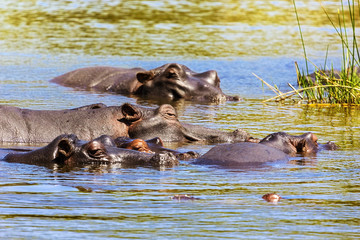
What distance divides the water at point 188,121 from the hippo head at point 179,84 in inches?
21.1

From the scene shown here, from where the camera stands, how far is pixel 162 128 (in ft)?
28.6

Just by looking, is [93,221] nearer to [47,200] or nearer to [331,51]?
[47,200]

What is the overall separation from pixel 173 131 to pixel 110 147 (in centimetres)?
185

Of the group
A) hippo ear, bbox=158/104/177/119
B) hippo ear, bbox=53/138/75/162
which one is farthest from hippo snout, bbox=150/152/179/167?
hippo ear, bbox=158/104/177/119

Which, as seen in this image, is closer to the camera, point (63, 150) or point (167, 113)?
point (63, 150)

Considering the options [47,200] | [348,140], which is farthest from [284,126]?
→ [47,200]

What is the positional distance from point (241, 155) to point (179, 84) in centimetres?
548

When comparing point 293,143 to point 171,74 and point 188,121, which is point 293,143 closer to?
point 188,121

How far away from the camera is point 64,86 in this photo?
13.3 meters

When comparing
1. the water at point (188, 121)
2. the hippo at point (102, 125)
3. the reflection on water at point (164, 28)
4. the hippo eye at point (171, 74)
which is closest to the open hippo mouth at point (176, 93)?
the hippo eye at point (171, 74)

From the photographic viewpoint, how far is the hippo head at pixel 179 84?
12.2m

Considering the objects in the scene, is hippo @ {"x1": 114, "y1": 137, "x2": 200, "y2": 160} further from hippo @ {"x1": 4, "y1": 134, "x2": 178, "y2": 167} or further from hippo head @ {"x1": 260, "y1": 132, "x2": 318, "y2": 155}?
hippo head @ {"x1": 260, "y1": 132, "x2": 318, "y2": 155}

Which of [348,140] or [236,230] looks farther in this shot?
[348,140]

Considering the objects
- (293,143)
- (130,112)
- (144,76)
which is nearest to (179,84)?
(144,76)
